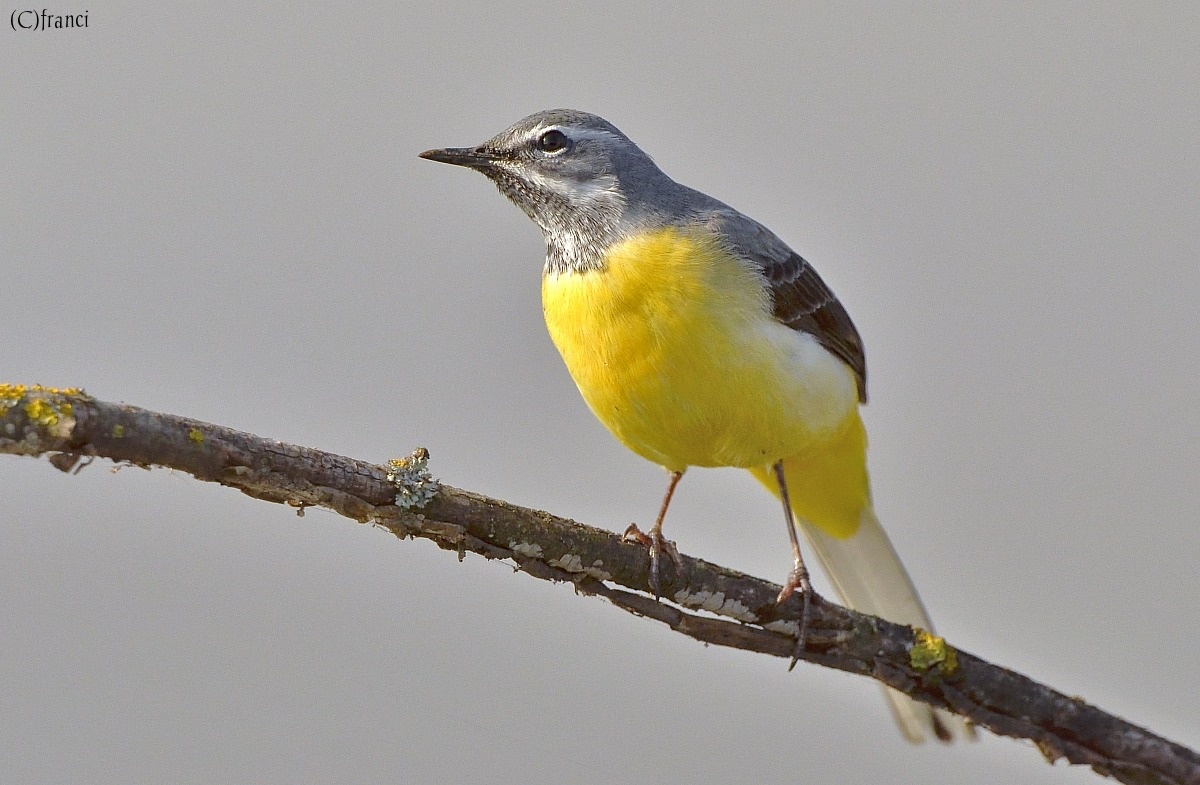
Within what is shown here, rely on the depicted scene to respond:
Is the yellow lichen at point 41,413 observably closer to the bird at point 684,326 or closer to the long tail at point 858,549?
the bird at point 684,326

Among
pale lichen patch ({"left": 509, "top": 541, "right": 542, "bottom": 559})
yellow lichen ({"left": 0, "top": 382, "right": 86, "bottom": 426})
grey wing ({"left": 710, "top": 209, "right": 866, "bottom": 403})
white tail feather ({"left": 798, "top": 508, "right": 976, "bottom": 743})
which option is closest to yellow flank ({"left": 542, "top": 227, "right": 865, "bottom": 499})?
grey wing ({"left": 710, "top": 209, "right": 866, "bottom": 403})

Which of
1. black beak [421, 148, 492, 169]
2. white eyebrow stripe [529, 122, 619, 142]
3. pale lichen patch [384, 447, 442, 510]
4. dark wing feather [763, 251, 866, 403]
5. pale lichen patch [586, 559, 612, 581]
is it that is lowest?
pale lichen patch [586, 559, 612, 581]

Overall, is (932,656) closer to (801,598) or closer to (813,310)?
(801,598)

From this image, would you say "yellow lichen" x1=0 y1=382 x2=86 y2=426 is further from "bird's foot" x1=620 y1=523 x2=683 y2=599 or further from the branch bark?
"bird's foot" x1=620 y1=523 x2=683 y2=599

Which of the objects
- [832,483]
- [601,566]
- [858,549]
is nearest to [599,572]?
[601,566]

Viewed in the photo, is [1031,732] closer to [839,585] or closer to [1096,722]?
[1096,722]

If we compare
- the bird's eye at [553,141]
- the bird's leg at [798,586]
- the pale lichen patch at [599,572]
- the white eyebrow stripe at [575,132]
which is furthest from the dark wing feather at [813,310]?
the pale lichen patch at [599,572]

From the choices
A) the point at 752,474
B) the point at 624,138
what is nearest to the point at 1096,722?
the point at 752,474
